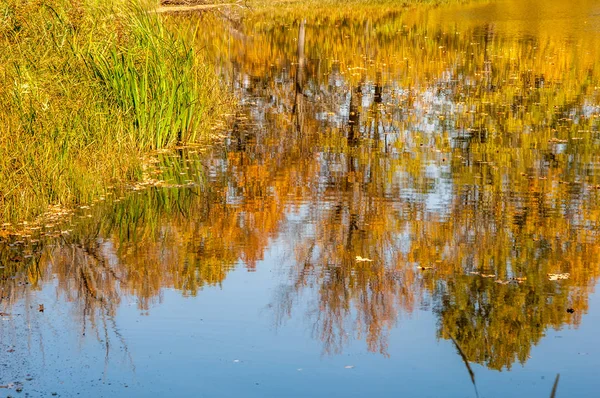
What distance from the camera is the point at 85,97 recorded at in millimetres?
12227

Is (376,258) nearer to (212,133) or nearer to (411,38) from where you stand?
(212,133)

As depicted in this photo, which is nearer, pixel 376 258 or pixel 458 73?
pixel 376 258

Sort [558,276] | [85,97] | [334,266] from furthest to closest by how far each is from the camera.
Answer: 1. [85,97]
2. [334,266]
3. [558,276]

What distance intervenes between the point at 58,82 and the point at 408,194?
13.9ft

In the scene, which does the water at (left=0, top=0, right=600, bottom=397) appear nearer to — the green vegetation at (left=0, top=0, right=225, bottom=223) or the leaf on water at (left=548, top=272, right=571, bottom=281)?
the leaf on water at (left=548, top=272, right=571, bottom=281)

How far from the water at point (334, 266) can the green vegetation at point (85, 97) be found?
45 centimetres

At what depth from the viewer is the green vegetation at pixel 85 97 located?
10.7 meters

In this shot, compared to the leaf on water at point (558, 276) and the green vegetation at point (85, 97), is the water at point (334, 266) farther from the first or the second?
the green vegetation at point (85, 97)

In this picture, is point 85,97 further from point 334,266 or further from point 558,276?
point 558,276

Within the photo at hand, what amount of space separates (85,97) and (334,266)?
4.62m

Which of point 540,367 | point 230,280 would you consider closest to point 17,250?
point 230,280

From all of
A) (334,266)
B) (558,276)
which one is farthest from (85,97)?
(558,276)

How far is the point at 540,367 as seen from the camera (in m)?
6.67

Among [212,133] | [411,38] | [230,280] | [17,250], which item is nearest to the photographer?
[230,280]
